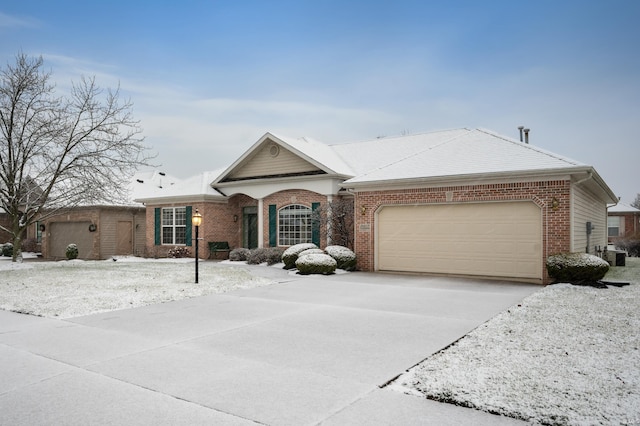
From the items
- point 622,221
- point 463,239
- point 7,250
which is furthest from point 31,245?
point 622,221

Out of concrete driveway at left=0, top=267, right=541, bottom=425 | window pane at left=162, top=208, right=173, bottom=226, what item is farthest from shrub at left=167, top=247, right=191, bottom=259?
concrete driveway at left=0, top=267, right=541, bottom=425

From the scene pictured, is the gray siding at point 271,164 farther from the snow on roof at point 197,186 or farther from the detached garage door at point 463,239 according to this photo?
the detached garage door at point 463,239

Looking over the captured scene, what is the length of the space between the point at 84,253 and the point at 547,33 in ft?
78.7

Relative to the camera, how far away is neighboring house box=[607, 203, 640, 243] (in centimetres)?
3344

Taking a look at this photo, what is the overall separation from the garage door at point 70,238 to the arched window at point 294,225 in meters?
11.6

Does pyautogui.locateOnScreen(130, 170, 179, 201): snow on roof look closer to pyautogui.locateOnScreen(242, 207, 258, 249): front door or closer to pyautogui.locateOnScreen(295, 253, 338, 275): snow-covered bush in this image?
pyautogui.locateOnScreen(242, 207, 258, 249): front door

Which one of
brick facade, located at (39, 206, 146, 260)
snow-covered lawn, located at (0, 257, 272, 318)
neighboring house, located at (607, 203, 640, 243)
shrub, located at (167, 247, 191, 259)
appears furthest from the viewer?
neighboring house, located at (607, 203, 640, 243)

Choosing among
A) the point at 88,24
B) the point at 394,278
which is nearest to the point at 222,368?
the point at 394,278

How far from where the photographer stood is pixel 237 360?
5.52 metres

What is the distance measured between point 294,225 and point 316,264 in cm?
508

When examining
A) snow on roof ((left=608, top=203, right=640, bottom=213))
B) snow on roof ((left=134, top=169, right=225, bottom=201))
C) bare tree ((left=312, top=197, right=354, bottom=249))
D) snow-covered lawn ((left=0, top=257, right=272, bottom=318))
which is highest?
snow on roof ((left=134, top=169, right=225, bottom=201))

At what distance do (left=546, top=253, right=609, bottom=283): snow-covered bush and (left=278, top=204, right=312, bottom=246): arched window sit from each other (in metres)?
9.53

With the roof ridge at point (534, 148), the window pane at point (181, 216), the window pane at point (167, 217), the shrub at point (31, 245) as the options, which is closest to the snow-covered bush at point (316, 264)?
the roof ridge at point (534, 148)

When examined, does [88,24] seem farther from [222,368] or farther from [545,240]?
[545,240]
